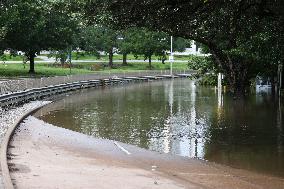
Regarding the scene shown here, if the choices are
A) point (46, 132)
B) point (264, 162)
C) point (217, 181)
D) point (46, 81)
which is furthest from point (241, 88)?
point (217, 181)

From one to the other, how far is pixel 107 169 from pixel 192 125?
9334 millimetres

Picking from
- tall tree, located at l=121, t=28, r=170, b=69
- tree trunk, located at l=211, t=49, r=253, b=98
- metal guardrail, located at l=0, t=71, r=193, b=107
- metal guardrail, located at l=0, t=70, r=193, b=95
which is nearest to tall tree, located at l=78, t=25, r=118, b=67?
tall tree, located at l=121, t=28, r=170, b=69

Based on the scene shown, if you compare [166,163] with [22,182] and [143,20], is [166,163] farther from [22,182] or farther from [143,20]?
[143,20]

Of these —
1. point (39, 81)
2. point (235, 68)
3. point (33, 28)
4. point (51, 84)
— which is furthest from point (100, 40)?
point (235, 68)

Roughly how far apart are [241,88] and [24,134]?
1855 centimetres

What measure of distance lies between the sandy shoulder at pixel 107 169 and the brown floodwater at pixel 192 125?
1.12 metres

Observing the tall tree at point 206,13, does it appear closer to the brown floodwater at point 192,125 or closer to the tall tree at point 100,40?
the brown floodwater at point 192,125

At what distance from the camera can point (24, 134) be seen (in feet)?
56.7

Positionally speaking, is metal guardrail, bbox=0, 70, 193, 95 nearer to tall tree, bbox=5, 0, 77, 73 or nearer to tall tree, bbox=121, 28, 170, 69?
tall tree, bbox=5, 0, 77, 73

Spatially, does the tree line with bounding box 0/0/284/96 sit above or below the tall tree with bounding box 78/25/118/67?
below

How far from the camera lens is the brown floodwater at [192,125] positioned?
49.1 ft

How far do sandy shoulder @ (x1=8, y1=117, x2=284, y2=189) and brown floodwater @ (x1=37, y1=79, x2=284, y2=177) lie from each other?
3.68 ft

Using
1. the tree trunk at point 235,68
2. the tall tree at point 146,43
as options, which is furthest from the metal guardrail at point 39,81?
the tall tree at point 146,43

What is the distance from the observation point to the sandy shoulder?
10.4 m
